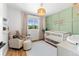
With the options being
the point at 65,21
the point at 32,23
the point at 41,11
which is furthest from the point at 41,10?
the point at 65,21

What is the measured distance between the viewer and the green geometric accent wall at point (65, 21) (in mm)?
1057

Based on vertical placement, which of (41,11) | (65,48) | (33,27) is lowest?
(65,48)

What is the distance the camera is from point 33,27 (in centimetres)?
114

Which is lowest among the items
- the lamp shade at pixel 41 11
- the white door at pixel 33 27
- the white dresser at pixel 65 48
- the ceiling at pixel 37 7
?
the white dresser at pixel 65 48

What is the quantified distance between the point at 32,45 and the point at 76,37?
21.7 inches

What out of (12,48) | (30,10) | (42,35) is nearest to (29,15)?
(30,10)

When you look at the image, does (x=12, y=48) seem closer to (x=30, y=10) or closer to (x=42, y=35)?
(x=42, y=35)

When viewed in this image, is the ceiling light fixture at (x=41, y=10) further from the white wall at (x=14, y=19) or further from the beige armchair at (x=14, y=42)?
the beige armchair at (x=14, y=42)

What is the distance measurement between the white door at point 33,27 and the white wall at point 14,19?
0.36 ft

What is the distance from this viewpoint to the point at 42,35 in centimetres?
121

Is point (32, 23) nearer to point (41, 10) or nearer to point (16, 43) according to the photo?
point (41, 10)

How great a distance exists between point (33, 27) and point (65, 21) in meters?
0.40

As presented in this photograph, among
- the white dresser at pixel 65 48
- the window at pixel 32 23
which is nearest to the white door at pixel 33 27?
the window at pixel 32 23

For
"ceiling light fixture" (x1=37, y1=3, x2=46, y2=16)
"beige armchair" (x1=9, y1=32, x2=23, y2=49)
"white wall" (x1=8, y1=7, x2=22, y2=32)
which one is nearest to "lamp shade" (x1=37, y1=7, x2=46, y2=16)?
"ceiling light fixture" (x1=37, y1=3, x2=46, y2=16)
